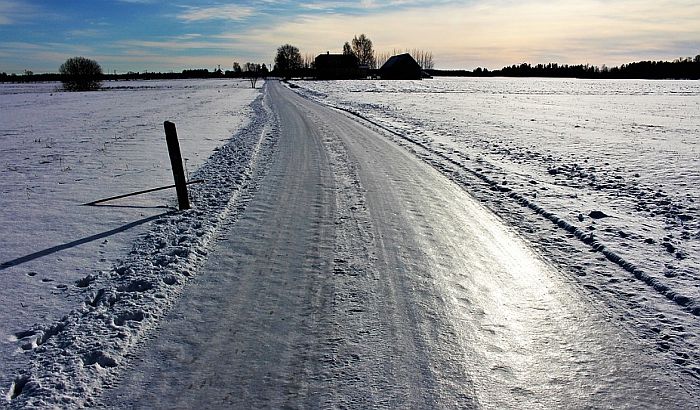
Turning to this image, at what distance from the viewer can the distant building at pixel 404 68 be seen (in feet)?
296

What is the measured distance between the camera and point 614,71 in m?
117

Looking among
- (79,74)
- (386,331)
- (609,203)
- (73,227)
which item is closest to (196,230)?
(73,227)

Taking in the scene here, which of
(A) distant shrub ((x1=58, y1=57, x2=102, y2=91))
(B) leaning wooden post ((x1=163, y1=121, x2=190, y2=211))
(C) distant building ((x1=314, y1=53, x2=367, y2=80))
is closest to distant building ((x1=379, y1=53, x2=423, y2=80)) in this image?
(C) distant building ((x1=314, y1=53, x2=367, y2=80))

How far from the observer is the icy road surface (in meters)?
2.84

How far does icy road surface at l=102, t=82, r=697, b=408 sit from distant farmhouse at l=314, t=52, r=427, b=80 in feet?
294

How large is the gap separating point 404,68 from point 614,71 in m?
64.1

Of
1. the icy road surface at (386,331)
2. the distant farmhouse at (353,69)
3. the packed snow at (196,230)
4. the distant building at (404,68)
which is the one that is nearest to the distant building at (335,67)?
the distant farmhouse at (353,69)

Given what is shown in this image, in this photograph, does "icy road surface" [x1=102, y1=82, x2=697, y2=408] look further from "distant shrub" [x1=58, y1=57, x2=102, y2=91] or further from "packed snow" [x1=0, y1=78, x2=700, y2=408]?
"distant shrub" [x1=58, y1=57, x2=102, y2=91]

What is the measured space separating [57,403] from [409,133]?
45.8 ft

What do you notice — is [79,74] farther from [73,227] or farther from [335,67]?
[73,227]

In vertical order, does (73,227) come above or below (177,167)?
below

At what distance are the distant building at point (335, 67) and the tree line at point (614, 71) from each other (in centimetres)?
4958

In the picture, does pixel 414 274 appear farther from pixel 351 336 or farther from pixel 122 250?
pixel 122 250

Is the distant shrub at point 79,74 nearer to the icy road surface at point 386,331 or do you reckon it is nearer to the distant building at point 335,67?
the distant building at point 335,67
